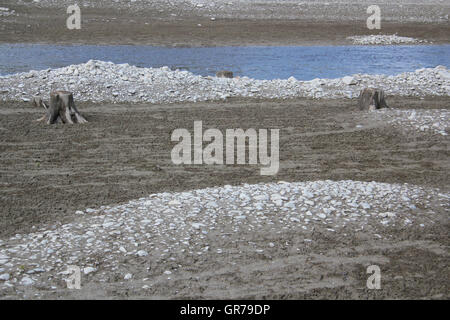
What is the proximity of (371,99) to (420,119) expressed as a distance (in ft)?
4.86

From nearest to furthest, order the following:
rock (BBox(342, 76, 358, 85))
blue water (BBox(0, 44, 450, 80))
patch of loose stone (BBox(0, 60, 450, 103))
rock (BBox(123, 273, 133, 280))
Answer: rock (BBox(123, 273, 133, 280)) → patch of loose stone (BBox(0, 60, 450, 103)) → rock (BBox(342, 76, 358, 85)) → blue water (BBox(0, 44, 450, 80))

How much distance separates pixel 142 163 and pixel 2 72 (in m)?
10.7

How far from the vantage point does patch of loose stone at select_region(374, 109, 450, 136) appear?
38.2 ft

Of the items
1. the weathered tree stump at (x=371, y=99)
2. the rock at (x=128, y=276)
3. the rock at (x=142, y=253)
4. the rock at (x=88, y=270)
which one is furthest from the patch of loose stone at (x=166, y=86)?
the rock at (x=128, y=276)

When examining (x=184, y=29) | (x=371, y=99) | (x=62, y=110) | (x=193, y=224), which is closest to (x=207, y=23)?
(x=184, y=29)

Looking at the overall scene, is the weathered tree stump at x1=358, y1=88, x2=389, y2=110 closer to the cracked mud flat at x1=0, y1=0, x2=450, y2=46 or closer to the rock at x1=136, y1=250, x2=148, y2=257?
the rock at x1=136, y1=250, x2=148, y2=257

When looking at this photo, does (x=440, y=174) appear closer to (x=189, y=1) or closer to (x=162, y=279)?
(x=162, y=279)

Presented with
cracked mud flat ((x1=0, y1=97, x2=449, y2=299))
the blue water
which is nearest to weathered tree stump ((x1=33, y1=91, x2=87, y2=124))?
cracked mud flat ((x1=0, y1=97, x2=449, y2=299))

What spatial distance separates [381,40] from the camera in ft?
87.8

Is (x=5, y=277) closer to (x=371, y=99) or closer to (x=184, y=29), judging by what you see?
(x=371, y=99)

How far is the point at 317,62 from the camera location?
21.5 meters

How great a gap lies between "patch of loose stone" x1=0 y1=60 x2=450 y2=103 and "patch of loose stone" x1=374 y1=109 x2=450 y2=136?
8.80ft

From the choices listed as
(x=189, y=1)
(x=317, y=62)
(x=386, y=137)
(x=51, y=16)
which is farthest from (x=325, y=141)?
(x=189, y=1)

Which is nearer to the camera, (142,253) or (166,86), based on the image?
(142,253)
